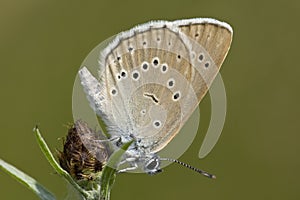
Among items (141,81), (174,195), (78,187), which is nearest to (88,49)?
(174,195)

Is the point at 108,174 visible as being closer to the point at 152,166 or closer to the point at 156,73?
the point at 152,166

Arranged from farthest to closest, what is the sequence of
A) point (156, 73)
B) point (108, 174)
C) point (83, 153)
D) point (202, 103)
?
point (202, 103)
point (156, 73)
point (83, 153)
point (108, 174)

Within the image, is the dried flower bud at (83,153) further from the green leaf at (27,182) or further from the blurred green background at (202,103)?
the blurred green background at (202,103)

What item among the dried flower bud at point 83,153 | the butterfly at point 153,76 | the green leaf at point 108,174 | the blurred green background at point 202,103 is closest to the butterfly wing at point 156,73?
the butterfly at point 153,76

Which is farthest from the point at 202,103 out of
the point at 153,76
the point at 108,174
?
the point at 108,174

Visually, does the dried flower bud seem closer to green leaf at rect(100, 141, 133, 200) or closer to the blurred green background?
green leaf at rect(100, 141, 133, 200)

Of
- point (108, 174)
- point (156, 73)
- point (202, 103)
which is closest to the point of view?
point (108, 174)
